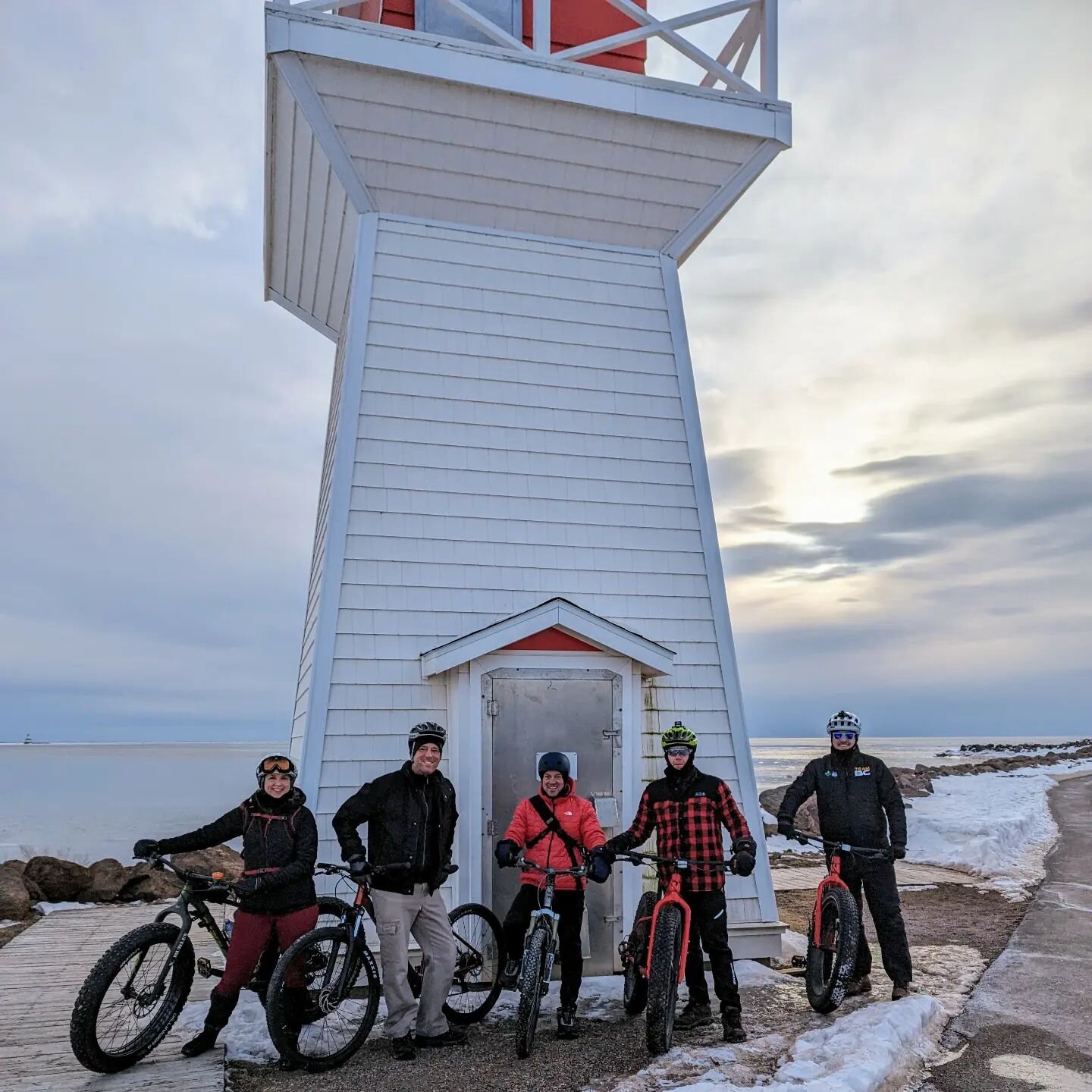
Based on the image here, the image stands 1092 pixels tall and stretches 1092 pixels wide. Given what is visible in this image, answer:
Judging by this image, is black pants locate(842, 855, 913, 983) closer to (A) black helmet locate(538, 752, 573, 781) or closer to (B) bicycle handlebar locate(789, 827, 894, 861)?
(B) bicycle handlebar locate(789, 827, 894, 861)

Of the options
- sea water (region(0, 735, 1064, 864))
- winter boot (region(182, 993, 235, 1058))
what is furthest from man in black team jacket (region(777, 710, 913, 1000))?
sea water (region(0, 735, 1064, 864))

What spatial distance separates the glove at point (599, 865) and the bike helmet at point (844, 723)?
2001 mm

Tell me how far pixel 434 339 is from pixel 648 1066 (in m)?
5.58

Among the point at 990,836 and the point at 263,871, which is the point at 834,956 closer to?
the point at 263,871

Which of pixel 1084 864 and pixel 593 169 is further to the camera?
pixel 1084 864

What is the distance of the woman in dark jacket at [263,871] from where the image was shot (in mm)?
5656

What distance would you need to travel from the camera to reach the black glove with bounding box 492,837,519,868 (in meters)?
5.96

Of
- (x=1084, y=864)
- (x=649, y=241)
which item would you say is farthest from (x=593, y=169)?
(x=1084, y=864)

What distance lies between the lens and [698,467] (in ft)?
29.8

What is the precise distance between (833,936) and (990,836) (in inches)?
403

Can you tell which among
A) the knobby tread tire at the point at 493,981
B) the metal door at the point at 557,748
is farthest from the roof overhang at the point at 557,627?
the knobby tread tire at the point at 493,981

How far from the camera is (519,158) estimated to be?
343 inches

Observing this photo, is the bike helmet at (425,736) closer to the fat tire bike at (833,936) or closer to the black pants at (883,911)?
the fat tire bike at (833,936)

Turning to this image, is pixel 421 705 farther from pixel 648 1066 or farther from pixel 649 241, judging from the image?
pixel 649 241
